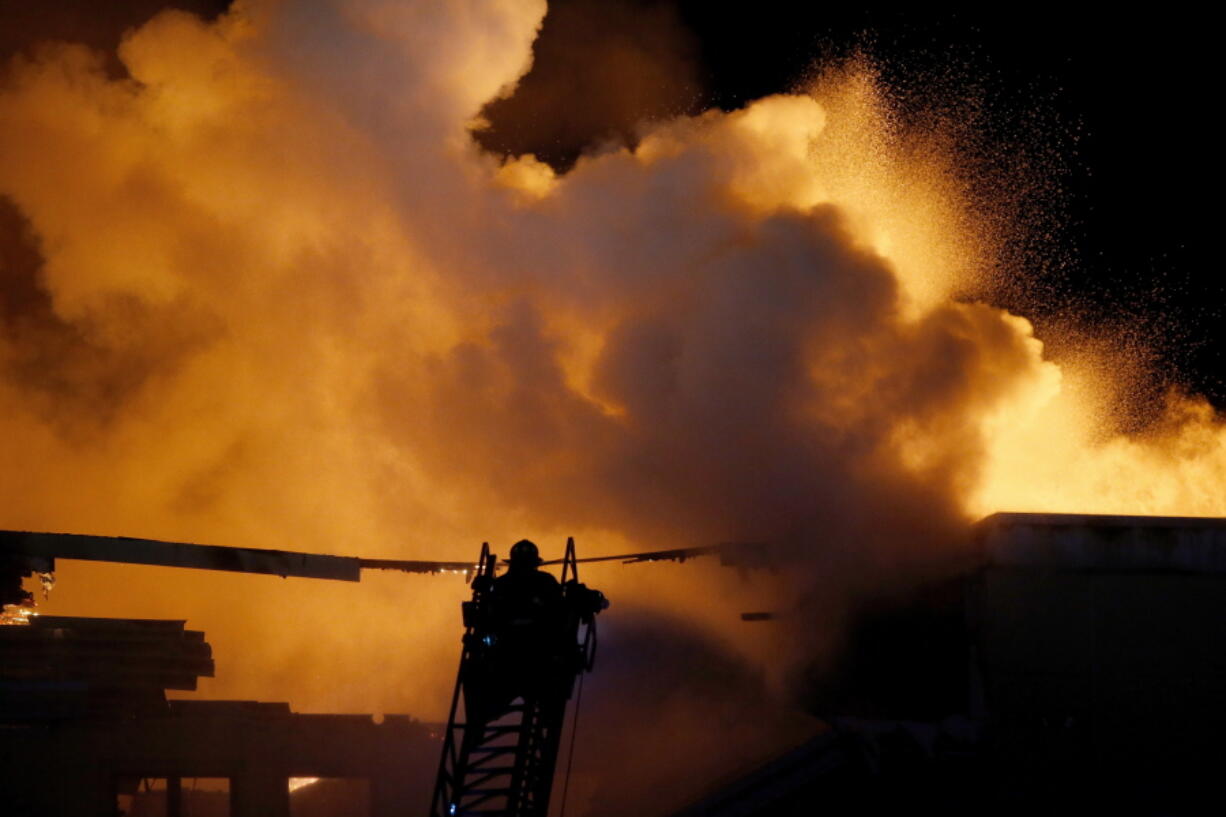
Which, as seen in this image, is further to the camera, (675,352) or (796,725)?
(675,352)

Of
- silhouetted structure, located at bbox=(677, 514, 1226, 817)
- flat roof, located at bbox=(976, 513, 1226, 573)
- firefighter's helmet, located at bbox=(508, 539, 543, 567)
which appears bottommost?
silhouetted structure, located at bbox=(677, 514, 1226, 817)

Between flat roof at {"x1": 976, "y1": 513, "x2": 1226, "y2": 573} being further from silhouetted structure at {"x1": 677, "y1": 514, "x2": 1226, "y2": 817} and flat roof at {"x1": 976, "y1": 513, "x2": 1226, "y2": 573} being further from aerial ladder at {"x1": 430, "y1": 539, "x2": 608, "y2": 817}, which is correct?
aerial ladder at {"x1": 430, "y1": 539, "x2": 608, "y2": 817}

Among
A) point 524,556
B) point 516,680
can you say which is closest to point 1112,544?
point 524,556

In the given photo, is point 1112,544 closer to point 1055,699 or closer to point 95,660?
point 1055,699

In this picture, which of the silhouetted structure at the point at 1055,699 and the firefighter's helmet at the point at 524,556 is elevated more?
the firefighter's helmet at the point at 524,556

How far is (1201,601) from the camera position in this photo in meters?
19.7

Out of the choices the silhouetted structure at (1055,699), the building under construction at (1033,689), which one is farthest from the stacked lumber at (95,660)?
the silhouetted structure at (1055,699)

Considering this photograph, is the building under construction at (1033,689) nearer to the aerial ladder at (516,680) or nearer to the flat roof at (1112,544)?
the flat roof at (1112,544)

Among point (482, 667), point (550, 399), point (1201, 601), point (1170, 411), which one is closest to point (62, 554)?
point (482, 667)

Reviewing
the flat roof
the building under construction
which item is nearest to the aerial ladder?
the building under construction

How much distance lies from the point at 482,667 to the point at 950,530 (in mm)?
8581

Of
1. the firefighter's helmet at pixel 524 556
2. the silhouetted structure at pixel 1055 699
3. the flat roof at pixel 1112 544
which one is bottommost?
the silhouetted structure at pixel 1055 699

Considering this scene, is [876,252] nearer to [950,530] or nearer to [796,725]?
[950,530]

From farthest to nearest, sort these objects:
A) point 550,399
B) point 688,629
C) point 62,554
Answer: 1. point 550,399
2. point 688,629
3. point 62,554
